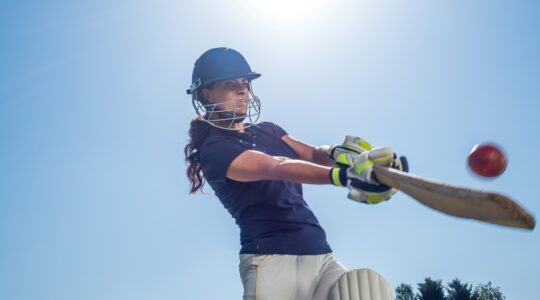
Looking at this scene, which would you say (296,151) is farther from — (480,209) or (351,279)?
(480,209)

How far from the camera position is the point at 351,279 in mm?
4172

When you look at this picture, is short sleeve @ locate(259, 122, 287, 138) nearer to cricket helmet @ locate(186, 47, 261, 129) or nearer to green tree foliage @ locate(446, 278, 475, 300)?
cricket helmet @ locate(186, 47, 261, 129)

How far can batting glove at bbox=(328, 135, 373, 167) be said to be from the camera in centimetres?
359

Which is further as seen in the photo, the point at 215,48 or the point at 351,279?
the point at 215,48

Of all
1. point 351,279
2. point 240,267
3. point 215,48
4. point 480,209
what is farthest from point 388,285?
point 215,48

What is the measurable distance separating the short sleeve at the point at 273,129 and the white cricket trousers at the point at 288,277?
1357 millimetres

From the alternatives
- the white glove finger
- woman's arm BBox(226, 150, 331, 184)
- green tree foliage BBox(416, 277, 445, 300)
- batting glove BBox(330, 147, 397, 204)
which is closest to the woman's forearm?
woman's arm BBox(226, 150, 331, 184)

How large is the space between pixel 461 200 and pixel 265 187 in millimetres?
1848

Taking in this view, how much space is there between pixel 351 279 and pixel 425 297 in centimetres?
5942

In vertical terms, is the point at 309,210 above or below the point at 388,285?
above

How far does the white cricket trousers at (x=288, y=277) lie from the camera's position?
4234 mm

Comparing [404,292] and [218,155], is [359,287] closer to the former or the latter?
[218,155]

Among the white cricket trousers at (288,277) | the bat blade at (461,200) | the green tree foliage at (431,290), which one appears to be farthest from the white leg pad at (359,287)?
the green tree foliage at (431,290)

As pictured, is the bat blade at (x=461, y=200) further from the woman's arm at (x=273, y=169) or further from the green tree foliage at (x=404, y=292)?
the green tree foliage at (x=404, y=292)
